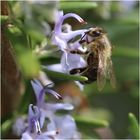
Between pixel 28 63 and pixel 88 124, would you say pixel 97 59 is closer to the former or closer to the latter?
pixel 88 124

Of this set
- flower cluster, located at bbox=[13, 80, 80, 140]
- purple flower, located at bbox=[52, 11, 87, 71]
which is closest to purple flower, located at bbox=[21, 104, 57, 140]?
flower cluster, located at bbox=[13, 80, 80, 140]

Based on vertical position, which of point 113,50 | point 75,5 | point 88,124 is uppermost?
point 75,5

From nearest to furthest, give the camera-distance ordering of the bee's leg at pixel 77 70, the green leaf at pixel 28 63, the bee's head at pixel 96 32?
the green leaf at pixel 28 63, the bee's leg at pixel 77 70, the bee's head at pixel 96 32

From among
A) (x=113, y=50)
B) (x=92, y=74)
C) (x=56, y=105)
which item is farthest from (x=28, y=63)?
(x=113, y=50)

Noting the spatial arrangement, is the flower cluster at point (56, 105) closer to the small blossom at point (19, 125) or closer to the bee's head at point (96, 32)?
the small blossom at point (19, 125)

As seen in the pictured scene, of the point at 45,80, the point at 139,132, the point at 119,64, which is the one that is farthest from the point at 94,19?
the point at 139,132

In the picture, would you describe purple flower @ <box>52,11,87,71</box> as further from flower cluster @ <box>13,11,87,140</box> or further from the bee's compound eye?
the bee's compound eye

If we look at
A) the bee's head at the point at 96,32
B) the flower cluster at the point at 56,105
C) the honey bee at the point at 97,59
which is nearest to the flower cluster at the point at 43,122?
the flower cluster at the point at 56,105
